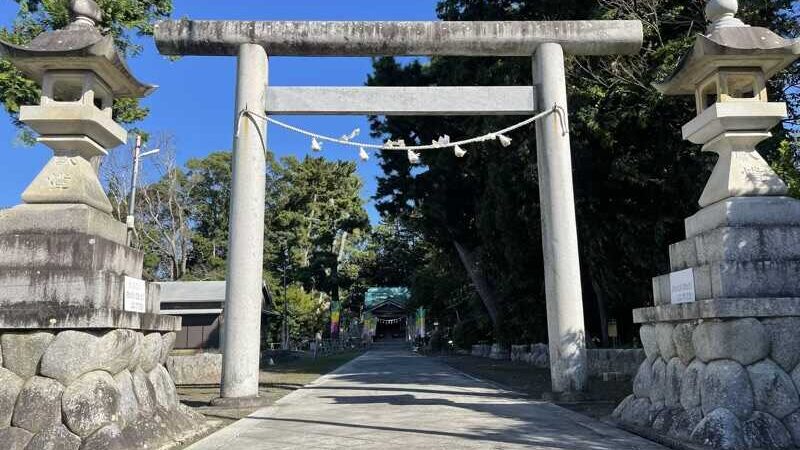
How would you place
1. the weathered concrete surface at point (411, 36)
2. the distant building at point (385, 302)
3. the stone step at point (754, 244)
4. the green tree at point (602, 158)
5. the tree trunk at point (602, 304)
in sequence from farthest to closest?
the distant building at point (385, 302) → the tree trunk at point (602, 304) → the green tree at point (602, 158) → the weathered concrete surface at point (411, 36) → the stone step at point (754, 244)

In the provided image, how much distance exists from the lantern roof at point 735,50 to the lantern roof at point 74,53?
6.85 m

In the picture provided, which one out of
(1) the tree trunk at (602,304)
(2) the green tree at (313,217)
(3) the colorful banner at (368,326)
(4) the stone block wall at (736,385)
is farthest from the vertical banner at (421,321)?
(4) the stone block wall at (736,385)

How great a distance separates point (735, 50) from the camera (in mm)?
6797

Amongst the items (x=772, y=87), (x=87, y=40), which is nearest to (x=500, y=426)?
(x=87, y=40)

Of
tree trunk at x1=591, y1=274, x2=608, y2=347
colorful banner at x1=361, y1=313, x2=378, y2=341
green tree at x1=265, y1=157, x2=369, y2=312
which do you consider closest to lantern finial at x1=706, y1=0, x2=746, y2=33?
tree trunk at x1=591, y1=274, x2=608, y2=347

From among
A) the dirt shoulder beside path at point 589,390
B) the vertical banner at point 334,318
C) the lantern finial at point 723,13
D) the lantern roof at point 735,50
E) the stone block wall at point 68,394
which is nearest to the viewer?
the stone block wall at point 68,394

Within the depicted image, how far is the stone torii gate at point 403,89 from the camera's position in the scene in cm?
987

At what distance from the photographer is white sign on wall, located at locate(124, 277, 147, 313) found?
655 cm

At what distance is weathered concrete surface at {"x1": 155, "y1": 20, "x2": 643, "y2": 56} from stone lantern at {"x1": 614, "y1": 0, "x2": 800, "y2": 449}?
2921mm

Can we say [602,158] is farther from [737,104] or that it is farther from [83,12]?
[83,12]

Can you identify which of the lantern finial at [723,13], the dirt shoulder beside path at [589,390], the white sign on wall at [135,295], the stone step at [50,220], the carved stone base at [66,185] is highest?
the lantern finial at [723,13]

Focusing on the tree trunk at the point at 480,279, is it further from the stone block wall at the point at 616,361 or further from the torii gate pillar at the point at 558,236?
the torii gate pillar at the point at 558,236

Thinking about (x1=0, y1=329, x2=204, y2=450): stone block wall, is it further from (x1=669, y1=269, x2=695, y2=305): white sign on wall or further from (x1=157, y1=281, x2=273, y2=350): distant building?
(x1=157, y1=281, x2=273, y2=350): distant building

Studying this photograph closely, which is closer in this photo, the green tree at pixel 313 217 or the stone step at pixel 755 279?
the stone step at pixel 755 279
